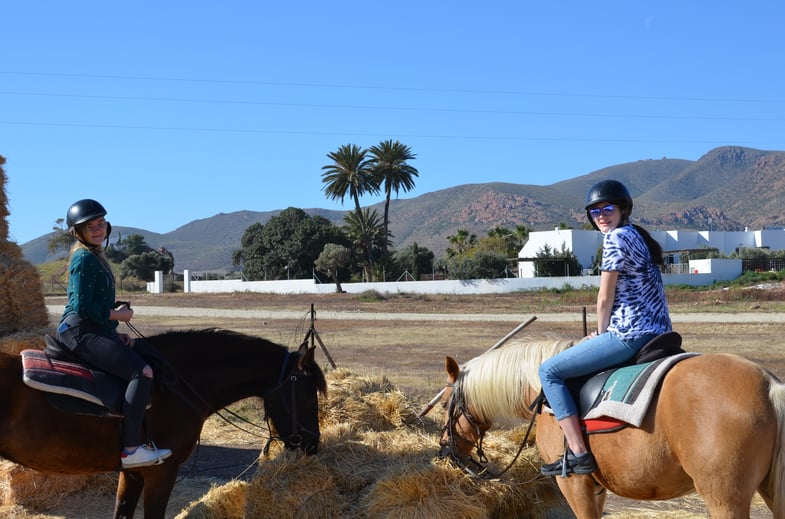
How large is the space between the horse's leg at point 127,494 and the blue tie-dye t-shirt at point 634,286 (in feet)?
13.2

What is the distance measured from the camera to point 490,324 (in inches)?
1073

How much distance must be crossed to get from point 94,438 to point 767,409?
15.7 feet

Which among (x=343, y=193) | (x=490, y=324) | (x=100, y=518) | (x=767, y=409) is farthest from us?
(x=343, y=193)

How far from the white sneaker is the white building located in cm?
5650

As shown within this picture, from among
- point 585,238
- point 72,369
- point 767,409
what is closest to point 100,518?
point 72,369

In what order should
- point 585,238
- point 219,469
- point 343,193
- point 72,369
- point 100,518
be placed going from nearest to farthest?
point 72,369, point 100,518, point 219,469, point 585,238, point 343,193

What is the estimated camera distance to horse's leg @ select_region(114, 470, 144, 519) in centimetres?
560

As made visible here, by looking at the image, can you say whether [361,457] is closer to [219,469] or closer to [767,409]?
[219,469]

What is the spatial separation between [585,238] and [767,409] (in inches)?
2593

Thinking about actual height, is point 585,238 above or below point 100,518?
above

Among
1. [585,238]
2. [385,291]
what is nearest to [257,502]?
[385,291]

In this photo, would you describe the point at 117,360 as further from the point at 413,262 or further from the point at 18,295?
the point at 413,262

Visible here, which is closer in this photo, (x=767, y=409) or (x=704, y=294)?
(x=767, y=409)

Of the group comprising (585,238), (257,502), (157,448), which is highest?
(585,238)
